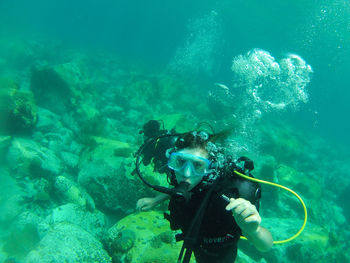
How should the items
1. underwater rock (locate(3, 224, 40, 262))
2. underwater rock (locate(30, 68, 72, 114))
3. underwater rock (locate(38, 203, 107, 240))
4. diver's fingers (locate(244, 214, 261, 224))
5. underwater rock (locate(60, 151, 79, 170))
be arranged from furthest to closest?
1. underwater rock (locate(30, 68, 72, 114))
2. underwater rock (locate(60, 151, 79, 170))
3. underwater rock (locate(38, 203, 107, 240))
4. underwater rock (locate(3, 224, 40, 262))
5. diver's fingers (locate(244, 214, 261, 224))

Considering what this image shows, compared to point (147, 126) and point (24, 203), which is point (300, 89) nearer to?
point (147, 126)

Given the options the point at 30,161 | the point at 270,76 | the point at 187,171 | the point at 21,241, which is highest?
the point at 270,76

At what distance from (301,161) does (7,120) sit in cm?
1708

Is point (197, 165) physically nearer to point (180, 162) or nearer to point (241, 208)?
point (180, 162)

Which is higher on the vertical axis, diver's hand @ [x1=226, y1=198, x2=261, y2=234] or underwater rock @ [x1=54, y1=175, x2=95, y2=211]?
diver's hand @ [x1=226, y1=198, x2=261, y2=234]

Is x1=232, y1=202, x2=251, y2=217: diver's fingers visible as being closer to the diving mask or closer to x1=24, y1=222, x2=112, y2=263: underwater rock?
the diving mask

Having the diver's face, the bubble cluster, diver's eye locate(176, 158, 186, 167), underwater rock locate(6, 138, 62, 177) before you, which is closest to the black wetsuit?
the diver's face

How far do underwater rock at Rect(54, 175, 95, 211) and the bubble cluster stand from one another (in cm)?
1659

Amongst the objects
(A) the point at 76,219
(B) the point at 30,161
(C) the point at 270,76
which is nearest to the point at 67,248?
(A) the point at 76,219

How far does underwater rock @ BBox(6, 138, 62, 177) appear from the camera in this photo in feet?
21.1

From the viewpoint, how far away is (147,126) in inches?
237

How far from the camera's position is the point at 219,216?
70.8 inches

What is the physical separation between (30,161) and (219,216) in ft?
22.4

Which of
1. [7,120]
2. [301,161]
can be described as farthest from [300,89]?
[7,120]
